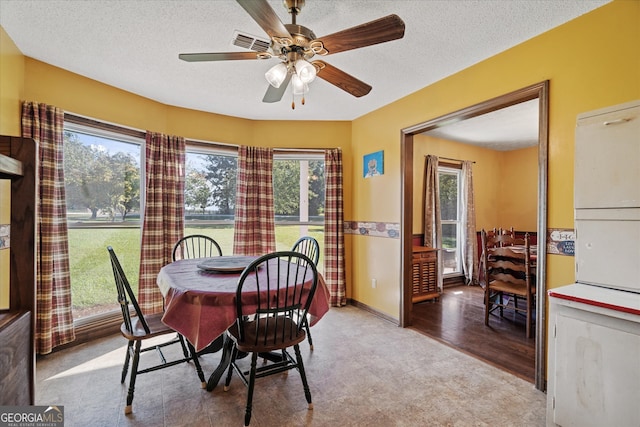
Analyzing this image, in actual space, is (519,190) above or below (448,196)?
above

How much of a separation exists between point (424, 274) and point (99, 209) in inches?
161

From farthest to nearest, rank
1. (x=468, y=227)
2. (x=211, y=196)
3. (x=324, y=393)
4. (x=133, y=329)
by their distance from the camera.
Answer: (x=468, y=227) < (x=211, y=196) < (x=324, y=393) < (x=133, y=329)

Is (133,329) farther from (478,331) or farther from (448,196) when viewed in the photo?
(448,196)

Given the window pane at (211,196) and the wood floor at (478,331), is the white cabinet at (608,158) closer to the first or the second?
the wood floor at (478,331)

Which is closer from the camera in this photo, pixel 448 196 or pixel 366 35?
pixel 366 35

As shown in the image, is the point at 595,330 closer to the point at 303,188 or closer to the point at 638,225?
the point at 638,225

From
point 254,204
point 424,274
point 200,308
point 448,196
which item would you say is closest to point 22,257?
point 200,308

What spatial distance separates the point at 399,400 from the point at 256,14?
7.97ft

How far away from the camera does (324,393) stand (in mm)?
2080

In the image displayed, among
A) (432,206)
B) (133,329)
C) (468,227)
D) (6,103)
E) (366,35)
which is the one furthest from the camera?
(468,227)

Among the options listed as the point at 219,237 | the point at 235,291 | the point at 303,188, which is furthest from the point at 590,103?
the point at 219,237

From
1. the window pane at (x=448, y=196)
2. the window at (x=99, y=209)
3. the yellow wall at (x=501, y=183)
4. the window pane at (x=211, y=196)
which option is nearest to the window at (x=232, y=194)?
the window pane at (x=211, y=196)

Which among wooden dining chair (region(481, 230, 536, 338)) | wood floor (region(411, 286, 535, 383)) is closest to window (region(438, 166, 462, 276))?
wood floor (region(411, 286, 535, 383))

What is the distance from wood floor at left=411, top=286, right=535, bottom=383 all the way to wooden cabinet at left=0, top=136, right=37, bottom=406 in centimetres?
295
